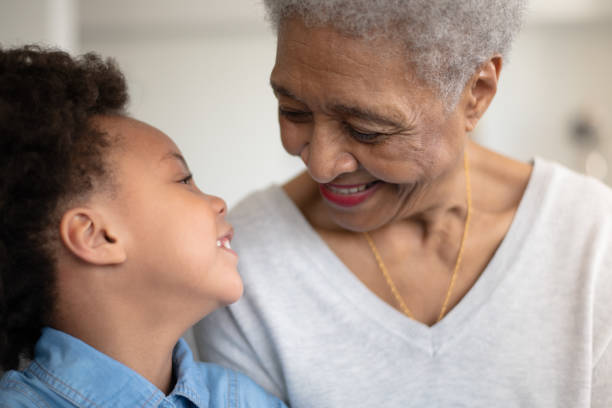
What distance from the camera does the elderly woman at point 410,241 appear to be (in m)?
1.07

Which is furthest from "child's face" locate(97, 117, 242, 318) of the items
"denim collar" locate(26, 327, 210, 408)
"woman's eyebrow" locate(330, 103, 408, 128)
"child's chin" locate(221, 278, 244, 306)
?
"woman's eyebrow" locate(330, 103, 408, 128)

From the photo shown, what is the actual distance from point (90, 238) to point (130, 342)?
→ 0.22 meters

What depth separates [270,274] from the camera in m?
1.38

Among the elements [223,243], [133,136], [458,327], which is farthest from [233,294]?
[458,327]

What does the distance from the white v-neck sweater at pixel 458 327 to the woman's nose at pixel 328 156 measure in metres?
0.27

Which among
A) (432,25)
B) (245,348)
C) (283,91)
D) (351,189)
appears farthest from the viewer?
(245,348)

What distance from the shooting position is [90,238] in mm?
1130

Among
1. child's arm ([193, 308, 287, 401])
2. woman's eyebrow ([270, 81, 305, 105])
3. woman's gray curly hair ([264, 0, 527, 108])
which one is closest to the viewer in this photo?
woman's gray curly hair ([264, 0, 527, 108])

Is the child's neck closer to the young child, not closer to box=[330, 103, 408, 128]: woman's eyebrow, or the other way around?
the young child

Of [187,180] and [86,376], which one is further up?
[187,180]

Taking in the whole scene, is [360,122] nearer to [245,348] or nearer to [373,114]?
[373,114]

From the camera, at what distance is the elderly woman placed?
3.52 feet

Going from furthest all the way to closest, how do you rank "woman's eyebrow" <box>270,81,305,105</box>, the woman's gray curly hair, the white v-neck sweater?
the white v-neck sweater, "woman's eyebrow" <box>270,81,305,105</box>, the woman's gray curly hair

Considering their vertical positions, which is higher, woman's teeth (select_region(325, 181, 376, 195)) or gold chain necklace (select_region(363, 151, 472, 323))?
woman's teeth (select_region(325, 181, 376, 195))
